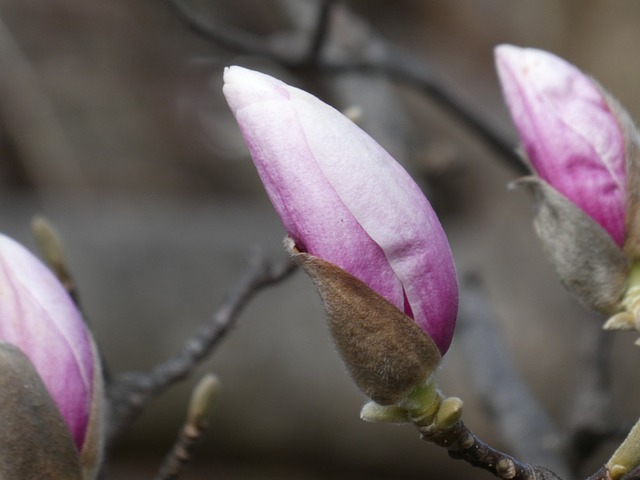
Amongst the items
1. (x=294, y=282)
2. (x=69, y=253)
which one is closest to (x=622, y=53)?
(x=294, y=282)

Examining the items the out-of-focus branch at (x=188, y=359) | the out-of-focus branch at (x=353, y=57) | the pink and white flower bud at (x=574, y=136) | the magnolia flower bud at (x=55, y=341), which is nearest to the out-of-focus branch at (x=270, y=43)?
the out-of-focus branch at (x=353, y=57)

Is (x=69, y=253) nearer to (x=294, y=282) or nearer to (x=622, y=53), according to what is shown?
(x=294, y=282)

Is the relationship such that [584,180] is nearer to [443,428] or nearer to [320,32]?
[443,428]

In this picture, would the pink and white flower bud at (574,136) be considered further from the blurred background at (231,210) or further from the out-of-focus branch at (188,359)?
the blurred background at (231,210)

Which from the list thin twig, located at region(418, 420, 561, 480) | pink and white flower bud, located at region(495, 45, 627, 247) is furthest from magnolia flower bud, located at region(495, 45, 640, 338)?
thin twig, located at region(418, 420, 561, 480)

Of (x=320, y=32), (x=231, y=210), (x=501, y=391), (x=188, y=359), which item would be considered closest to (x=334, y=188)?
(x=188, y=359)

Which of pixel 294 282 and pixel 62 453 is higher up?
pixel 62 453
